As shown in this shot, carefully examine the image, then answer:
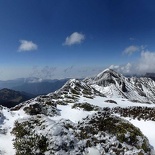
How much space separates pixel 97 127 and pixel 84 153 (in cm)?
521

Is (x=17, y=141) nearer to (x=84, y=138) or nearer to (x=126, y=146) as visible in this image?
(x=84, y=138)

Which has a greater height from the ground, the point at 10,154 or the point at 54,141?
the point at 54,141

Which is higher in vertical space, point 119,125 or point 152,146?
point 119,125

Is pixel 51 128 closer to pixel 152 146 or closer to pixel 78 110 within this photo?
pixel 152 146

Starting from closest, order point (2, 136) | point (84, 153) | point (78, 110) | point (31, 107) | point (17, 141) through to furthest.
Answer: point (84, 153), point (17, 141), point (2, 136), point (31, 107), point (78, 110)

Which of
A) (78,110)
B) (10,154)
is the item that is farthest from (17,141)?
(78,110)

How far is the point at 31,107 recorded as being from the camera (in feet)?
147

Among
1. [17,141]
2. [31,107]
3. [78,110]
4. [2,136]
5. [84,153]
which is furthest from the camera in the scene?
[78,110]

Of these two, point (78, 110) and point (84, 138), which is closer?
point (84, 138)

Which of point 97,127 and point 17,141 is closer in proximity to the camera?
point 17,141

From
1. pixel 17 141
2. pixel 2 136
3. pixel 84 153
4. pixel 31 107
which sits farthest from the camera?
pixel 31 107

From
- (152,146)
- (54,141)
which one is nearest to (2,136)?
(54,141)

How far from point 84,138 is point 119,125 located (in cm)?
532

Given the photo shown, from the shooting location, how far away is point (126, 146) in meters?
21.5
